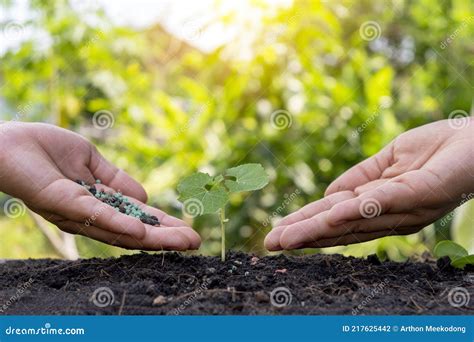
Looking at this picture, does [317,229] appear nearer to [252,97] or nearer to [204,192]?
[204,192]

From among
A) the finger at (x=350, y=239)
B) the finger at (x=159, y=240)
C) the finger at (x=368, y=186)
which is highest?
the finger at (x=368, y=186)

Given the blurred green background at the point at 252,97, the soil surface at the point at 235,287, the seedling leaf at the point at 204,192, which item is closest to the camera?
the soil surface at the point at 235,287

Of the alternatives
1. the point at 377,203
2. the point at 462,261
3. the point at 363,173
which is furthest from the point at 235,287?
the point at 363,173

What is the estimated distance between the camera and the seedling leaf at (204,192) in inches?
54.0

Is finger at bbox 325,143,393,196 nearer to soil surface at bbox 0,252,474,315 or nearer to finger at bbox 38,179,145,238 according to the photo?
soil surface at bbox 0,252,474,315

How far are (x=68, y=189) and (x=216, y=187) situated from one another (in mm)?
396

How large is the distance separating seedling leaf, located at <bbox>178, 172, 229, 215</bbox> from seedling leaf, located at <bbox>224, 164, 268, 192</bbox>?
0.03 m

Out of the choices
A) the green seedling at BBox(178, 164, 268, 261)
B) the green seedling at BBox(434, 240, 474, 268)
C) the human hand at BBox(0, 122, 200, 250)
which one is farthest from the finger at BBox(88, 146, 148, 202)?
the green seedling at BBox(434, 240, 474, 268)

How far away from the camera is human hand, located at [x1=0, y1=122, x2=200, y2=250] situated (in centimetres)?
140

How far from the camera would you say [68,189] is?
144cm

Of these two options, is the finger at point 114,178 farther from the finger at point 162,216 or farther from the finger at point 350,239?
the finger at point 350,239

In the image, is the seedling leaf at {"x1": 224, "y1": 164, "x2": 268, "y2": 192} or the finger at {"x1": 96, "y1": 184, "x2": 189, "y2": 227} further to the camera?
the finger at {"x1": 96, "y1": 184, "x2": 189, "y2": 227}

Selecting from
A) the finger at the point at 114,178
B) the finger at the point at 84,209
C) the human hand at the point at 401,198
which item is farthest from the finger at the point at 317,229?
the finger at the point at 114,178
